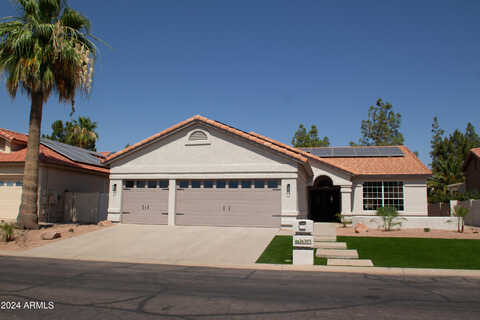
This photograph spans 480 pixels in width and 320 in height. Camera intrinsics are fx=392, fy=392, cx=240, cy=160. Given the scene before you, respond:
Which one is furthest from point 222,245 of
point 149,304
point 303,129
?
point 303,129

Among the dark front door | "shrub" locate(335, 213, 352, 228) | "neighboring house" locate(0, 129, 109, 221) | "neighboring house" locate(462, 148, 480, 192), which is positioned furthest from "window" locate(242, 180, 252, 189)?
"neighboring house" locate(462, 148, 480, 192)

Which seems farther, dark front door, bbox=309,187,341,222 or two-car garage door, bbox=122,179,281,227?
dark front door, bbox=309,187,341,222

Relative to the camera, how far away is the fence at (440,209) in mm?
31469

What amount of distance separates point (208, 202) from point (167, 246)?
4969mm

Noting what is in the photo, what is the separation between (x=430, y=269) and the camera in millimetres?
11445

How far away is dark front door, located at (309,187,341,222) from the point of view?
29.7 meters

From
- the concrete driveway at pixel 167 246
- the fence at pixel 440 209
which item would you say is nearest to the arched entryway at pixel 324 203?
the fence at pixel 440 209

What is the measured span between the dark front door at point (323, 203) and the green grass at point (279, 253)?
13.3 meters

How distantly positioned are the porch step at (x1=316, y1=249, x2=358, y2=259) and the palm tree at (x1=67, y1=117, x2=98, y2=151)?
121 feet

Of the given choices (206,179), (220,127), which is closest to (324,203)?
(206,179)

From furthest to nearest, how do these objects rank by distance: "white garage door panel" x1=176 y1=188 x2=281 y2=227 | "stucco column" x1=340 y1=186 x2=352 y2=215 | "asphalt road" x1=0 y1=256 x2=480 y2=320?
1. "stucco column" x1=340 y1=186 x2=352 y2=215
2. "white garage door panel" x1=176 y1=188 x2=281 y2=227
3. "asphalt road" x1=0 y1=256 x2=480 y2=320

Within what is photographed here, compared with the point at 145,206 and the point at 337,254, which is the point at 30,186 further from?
the point at 337,254

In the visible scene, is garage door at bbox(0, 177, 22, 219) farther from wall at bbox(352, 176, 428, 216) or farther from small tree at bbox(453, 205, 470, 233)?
small tree at bbox(453, 205, 470, 233)

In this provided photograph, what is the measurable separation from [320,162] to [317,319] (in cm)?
1939
